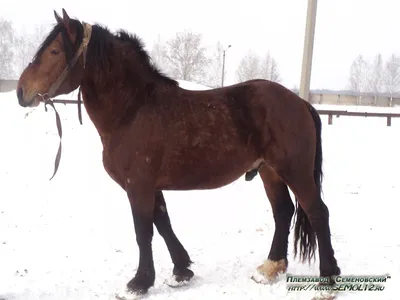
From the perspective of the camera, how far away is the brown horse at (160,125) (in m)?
3.52

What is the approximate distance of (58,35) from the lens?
11.5ft

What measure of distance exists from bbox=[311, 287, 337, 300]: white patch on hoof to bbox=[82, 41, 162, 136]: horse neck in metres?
2.38

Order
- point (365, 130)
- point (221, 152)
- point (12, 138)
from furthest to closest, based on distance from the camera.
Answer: point (365, 130)
point (12, 138)
point (221, 152)

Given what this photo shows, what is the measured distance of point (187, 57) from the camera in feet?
146

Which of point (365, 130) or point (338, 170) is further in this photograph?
point (365, 130)

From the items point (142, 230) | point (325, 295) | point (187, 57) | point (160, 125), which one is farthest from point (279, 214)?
point (187, 57)

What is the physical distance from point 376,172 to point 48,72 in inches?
298

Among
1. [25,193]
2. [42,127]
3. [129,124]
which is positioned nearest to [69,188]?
[25,193]

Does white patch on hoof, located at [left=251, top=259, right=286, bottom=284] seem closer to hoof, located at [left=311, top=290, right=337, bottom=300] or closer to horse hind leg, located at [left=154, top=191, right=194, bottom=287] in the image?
hoof, located at [left=311, top=290, right=337, bottom=300]

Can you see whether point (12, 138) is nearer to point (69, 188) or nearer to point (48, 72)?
point (69, 188)

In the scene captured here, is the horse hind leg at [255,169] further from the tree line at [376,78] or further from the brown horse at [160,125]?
the tree line at [376,78]

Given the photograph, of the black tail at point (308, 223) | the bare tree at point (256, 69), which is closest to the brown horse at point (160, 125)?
the black tail at point (308, 223)

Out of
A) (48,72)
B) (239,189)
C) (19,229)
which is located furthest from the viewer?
(239,189)

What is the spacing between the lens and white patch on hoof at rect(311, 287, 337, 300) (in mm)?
3538
